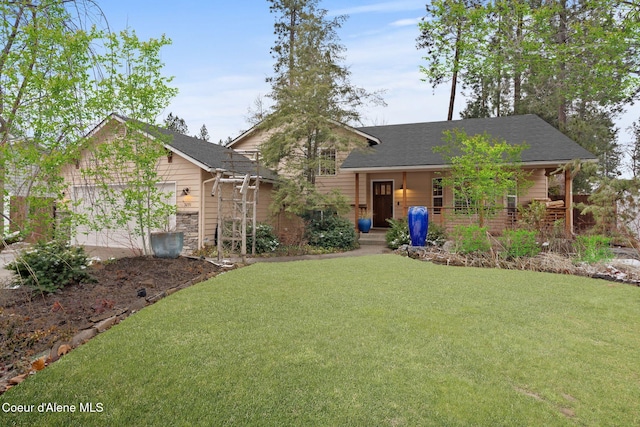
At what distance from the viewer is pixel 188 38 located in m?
4.51

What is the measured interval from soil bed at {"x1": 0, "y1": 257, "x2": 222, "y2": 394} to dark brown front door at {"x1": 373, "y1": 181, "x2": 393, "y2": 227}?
355 inches

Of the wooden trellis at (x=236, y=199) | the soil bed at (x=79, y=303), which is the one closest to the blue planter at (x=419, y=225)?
the wooden trellis at (x=236, y=199)

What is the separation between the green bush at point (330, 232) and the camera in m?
11.1

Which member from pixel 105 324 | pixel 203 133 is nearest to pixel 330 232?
pixel 105 324

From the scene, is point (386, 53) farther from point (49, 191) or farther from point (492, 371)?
point (492, 371)

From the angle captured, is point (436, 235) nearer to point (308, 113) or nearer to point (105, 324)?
point (308, 113)

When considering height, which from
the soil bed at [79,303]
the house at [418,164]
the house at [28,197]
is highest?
the house at [418,164]

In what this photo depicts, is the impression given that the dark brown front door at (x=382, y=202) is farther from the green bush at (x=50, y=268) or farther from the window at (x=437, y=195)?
the green bush at (x=50, y=268)

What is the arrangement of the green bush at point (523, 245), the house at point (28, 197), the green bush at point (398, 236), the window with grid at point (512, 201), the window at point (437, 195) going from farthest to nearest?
the window at point (437, 195) → the window with grid at point (512, 201) → the green bush at point (398, 236) → the green bush at point (523, 245) → the house at point (28, 197)

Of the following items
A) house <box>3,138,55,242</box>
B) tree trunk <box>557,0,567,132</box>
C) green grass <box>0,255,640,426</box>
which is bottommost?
green grass <box>0,255,640,426</box>

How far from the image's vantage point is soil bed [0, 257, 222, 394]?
3316 mm

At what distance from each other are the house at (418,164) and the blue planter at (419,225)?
6.73ft

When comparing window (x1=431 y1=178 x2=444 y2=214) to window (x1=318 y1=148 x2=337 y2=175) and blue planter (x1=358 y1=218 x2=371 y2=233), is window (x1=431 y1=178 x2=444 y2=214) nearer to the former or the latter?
blue planter (x1=358 y1=218 x2=371 y2=233)

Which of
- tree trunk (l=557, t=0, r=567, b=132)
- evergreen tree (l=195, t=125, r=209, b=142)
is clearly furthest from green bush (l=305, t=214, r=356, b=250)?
evergreen tree (l=195, t=125, r=209, b=142)
